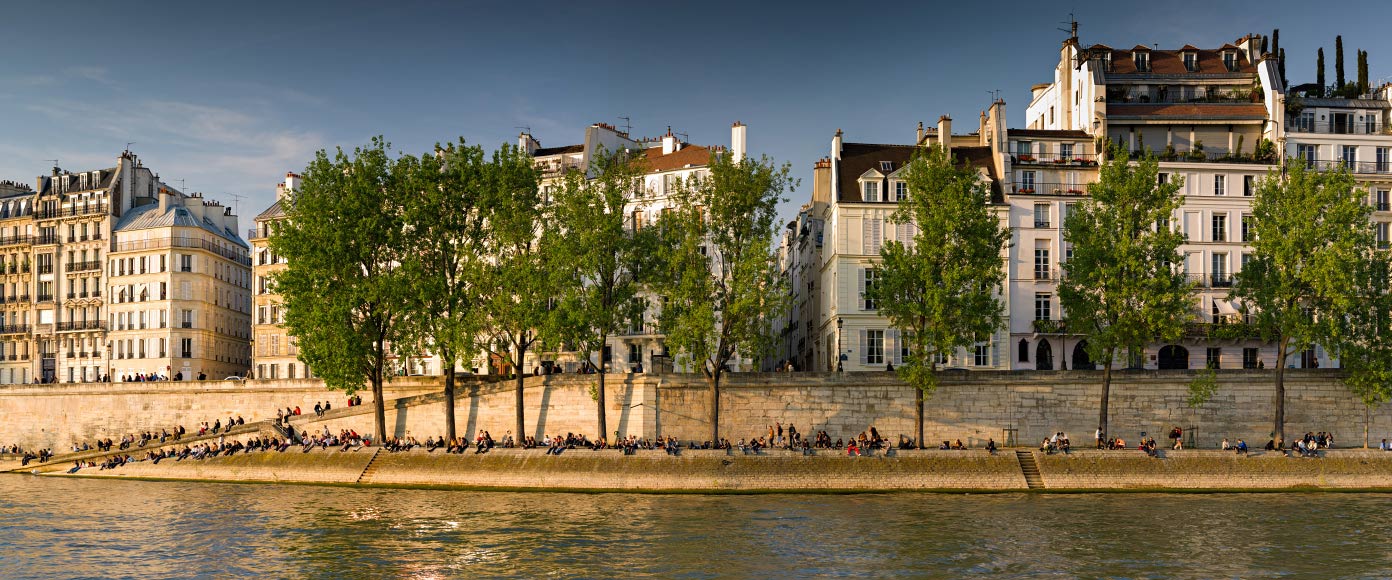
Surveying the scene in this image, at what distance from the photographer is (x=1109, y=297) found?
59438 mm

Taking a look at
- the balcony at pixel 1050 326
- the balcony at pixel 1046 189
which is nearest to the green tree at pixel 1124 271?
the balcony at pixel 1050 326

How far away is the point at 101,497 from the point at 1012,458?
3875 cm

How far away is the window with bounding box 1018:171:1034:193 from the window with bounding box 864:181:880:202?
311 inches

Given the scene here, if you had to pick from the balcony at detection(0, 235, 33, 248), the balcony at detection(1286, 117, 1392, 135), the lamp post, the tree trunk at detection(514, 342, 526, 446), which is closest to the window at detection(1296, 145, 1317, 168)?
the balcony at detection(1286, 117, 1392, 135)

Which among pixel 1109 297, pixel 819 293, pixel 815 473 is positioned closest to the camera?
pixel 815 473

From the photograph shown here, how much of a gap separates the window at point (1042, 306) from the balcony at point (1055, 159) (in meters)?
7.17

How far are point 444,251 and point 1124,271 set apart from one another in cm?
3207

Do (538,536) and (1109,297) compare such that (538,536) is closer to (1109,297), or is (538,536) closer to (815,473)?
(815,473)

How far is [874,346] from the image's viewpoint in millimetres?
→ 69875

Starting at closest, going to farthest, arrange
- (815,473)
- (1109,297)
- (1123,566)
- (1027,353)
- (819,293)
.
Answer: (1123,566)
(815,473)
(1109,297)
(1027,353)
(819,293)

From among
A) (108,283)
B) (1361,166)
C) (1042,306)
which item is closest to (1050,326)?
(1042,306)

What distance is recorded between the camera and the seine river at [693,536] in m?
37.4

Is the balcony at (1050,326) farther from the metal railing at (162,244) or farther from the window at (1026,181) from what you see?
the metal railing at (162,244)

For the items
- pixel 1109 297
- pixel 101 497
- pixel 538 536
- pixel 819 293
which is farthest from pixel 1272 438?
pixel 101 497
